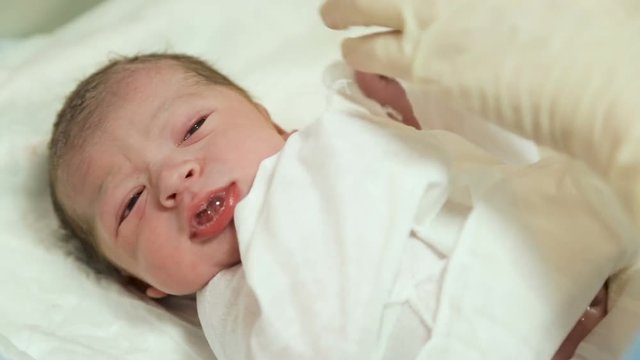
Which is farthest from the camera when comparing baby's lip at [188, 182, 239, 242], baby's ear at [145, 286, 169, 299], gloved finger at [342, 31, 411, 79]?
baby's ear at [145, 286, 169, 299]

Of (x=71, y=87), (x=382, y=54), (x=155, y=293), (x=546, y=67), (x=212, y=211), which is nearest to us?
(x=546, y=67)

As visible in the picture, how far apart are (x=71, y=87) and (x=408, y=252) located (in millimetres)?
540

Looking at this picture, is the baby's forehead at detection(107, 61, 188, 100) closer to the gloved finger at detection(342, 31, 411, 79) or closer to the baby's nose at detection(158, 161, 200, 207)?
the baby's nose at detection(158, 161, 200, 207)

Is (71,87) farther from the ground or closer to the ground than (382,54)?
closer to the ground

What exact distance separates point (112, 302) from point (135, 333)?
0.16 ft

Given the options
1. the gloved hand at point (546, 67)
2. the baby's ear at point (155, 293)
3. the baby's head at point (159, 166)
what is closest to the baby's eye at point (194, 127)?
the baby's head at point (159, 166)

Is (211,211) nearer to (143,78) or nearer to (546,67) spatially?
(143,78)

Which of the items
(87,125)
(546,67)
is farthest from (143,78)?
(546,67)

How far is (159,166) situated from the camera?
884mm

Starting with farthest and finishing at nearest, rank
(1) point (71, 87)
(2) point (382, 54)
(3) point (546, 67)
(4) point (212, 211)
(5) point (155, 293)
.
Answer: (1) point (71, 87) < (5) point (155, 293) < (4) point (212, 211) < (2) point (382, 54) < (3) point (546, 67)

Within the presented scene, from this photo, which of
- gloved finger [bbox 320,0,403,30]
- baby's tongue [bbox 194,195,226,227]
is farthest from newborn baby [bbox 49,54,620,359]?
gloved finger [bbox 320,0,403,30]

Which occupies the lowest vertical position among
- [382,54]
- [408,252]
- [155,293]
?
[155,293]

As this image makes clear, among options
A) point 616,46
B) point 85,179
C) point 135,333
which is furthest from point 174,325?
point 616,46

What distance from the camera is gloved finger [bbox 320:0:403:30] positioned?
70cm
